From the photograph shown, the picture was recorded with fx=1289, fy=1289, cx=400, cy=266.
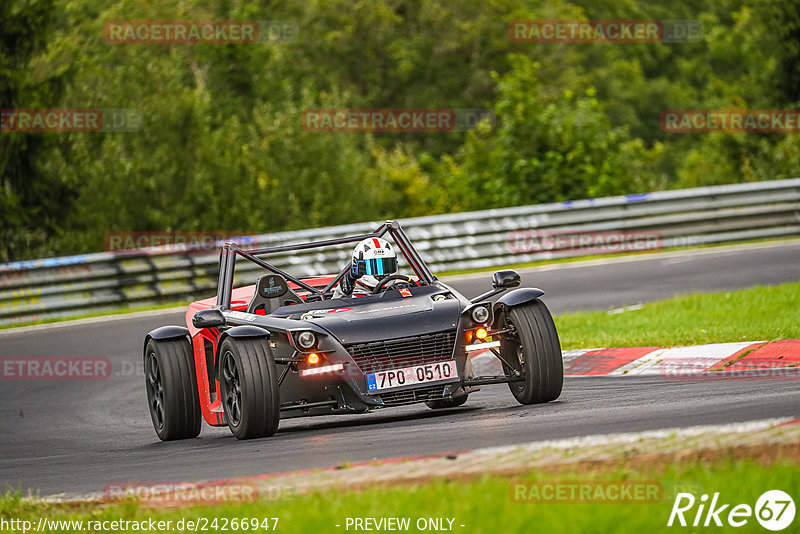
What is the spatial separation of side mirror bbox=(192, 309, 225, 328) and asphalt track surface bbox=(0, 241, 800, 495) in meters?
0.84

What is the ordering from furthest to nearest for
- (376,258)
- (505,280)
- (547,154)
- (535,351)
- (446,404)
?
(547,154) → (446,404) → (376,258) → (505,280) → (535,351)

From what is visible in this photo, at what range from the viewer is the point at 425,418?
8914 mm

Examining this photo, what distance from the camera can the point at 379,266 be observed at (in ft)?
31.1

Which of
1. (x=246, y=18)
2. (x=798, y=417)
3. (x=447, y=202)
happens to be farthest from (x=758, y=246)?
(x=246, y=18)

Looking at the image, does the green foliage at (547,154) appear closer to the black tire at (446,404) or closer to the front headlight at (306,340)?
the black tire at (446,404)

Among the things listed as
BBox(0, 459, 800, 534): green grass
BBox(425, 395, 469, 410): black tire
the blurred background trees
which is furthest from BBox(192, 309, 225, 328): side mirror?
the blurred background trees

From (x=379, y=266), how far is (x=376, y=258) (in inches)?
2.5

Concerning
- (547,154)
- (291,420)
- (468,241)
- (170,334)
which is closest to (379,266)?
(170,334)

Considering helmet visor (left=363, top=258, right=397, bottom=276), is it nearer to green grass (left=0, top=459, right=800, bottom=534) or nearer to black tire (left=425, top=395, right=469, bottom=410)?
black tire (left=425, top=395, right=469, bottom=410)

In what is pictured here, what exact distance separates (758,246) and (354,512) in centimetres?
1644

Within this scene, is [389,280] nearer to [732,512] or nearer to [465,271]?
[732,512]

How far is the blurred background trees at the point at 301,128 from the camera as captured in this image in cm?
2469

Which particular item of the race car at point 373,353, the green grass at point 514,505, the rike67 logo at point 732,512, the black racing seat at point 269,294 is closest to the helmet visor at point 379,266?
the race car at point 373,353

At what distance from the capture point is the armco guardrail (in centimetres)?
1825
